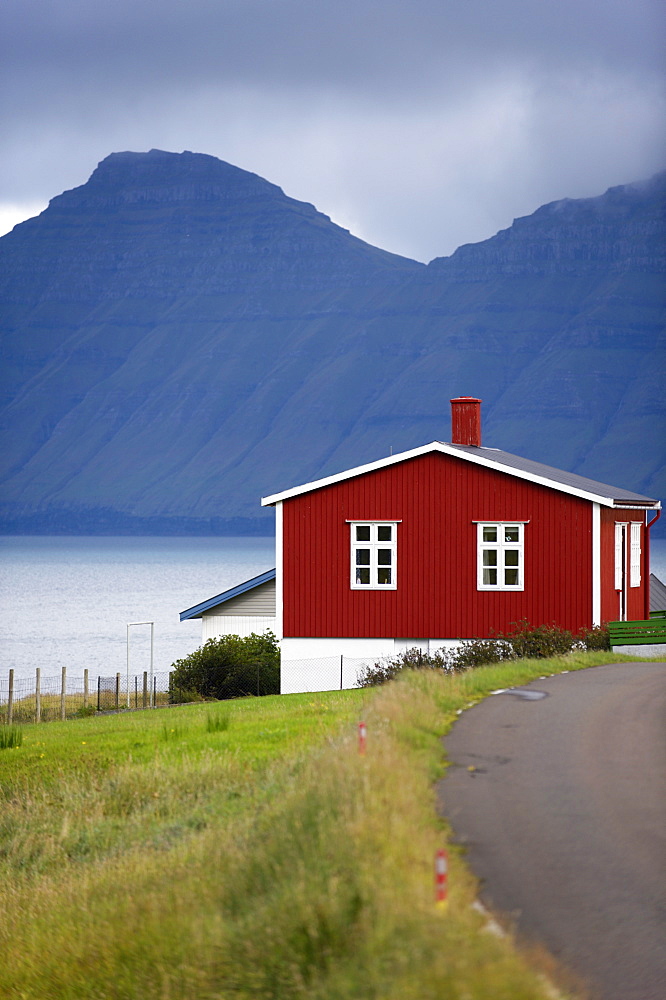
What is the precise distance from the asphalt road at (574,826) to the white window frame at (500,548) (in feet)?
51.4

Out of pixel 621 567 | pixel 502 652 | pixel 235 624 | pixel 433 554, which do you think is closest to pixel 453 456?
pixel 433 554

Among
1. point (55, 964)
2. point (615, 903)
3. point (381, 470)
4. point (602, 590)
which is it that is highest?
point (381, 470)

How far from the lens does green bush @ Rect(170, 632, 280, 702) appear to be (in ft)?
125

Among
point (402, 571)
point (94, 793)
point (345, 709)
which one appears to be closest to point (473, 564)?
point (402, 571)

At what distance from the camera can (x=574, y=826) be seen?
10719 mm

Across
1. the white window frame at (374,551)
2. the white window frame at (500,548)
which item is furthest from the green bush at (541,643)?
the white window frame at (374,551)

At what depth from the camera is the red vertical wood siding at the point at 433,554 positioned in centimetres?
3322

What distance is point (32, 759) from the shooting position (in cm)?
2116

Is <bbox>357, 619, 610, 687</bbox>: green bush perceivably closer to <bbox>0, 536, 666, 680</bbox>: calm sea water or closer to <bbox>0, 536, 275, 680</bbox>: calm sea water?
<bbox>0, 536, 275, 680</bbox>: calm sea water

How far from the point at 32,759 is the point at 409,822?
13238 mm

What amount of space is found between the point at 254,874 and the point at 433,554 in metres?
25.0

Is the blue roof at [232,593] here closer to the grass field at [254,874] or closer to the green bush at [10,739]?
the green bush at [10,739]

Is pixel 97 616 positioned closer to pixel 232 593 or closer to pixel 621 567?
pixel 232 593

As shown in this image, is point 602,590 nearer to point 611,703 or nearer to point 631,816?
point 611,703
